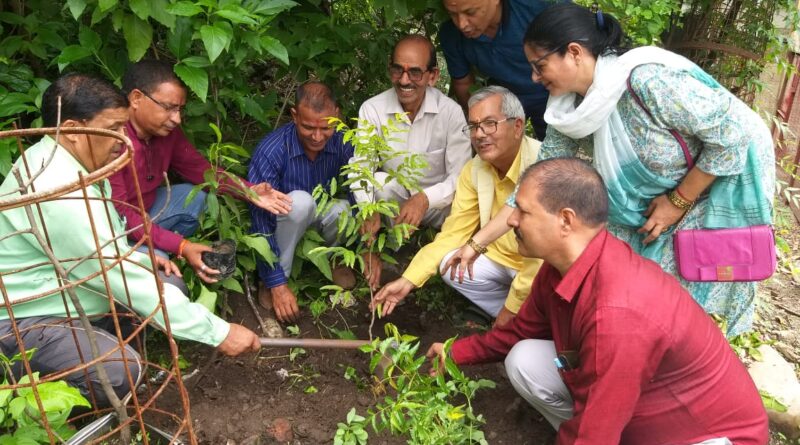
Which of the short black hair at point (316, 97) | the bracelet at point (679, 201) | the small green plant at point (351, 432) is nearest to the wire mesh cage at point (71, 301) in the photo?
the small green plant at point (351, 432)

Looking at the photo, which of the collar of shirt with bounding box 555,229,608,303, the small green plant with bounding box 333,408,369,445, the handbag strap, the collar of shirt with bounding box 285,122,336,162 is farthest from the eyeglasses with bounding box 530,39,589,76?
the small green plant with bounding box 333,408,369,445

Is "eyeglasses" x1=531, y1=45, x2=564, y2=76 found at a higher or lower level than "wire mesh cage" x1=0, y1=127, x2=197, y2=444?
higher

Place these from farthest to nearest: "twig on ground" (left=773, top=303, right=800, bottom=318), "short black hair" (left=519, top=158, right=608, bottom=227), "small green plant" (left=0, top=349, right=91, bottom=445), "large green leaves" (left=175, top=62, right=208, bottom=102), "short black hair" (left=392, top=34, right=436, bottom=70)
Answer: "twig on ground" (left=773, top=303, right=800, bottom=318) < "short black hair" (left=392, top=34, right=436, bottom=70) < "large green leaves" (left=175, top=62, right=208, bottom=102) < "short black hair" (left=519, top=158, right=608, bottom=227) < "small green plant" (left=0, top=349, right=91, bottom=445)

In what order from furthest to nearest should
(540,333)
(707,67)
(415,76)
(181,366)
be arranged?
(707,67), (415,76), (181,366), (540,333)

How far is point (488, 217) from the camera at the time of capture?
345 centimetres

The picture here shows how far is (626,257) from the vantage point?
2285mm

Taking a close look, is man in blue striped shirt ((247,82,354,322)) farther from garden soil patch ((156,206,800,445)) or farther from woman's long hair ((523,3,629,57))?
woman's long hair ((523,3,629,57))

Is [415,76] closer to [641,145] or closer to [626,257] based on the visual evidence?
[641,145]

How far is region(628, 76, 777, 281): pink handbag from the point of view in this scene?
2668 mm

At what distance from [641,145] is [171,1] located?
1.97 metres

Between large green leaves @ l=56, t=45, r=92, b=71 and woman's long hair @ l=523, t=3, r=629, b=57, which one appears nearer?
woman's long hair @ l=523, t=3, r=629, b=57

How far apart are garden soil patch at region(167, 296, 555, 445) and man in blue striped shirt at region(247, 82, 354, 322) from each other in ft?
0.70

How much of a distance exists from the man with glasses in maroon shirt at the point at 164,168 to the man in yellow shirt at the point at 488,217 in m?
0.76

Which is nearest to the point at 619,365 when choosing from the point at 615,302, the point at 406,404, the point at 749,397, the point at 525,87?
the point at 615,302
